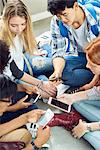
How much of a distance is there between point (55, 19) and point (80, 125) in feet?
2.51

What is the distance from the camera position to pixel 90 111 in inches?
79.7

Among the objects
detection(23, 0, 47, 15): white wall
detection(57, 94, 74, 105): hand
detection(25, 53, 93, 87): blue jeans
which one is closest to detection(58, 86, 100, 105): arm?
detection(57, 94, 74, 105): hand

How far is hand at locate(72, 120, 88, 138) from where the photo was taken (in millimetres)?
1931

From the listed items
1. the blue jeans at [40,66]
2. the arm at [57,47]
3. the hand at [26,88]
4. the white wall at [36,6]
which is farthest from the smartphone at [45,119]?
the white wall at [36,6]

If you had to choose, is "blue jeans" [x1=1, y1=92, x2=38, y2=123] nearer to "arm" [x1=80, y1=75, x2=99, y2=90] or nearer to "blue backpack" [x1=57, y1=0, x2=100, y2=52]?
"arm" [x1=80, y1=75, x2=99, y2=90]

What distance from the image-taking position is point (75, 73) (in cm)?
228

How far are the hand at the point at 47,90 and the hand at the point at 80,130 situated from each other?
0.28 meters

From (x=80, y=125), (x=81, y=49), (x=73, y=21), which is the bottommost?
(x=80, y=125)

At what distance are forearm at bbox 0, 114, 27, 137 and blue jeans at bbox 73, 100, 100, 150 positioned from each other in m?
0.38

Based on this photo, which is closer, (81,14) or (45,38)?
(81,14)

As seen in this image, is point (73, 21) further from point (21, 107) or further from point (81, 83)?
point (21, 107)

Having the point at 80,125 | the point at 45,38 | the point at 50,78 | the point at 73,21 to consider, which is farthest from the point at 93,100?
the point at 45,38

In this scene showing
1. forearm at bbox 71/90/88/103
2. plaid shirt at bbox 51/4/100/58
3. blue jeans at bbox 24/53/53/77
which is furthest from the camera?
blue jeans at bbox 24/53/53/77

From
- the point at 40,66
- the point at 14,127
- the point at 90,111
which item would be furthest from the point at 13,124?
the point at 40,66
